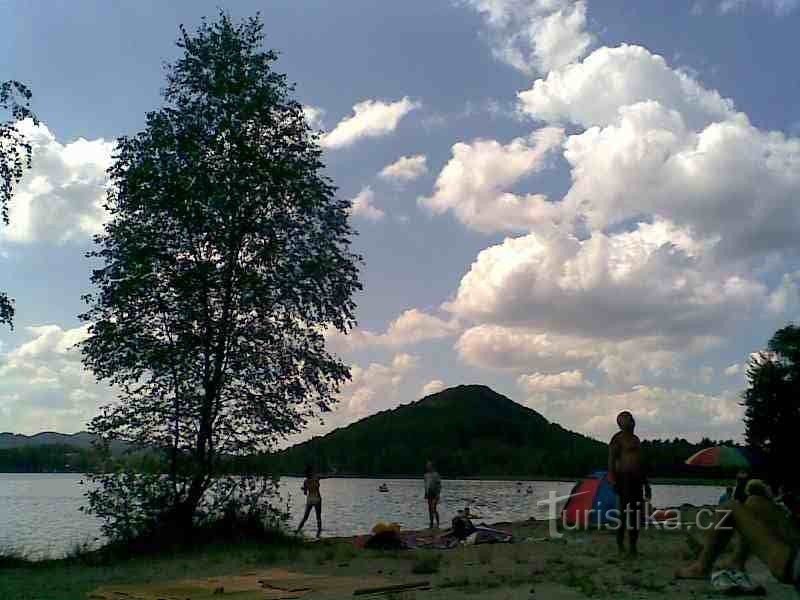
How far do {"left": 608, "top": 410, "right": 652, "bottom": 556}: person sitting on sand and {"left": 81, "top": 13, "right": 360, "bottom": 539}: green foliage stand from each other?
8786 mm

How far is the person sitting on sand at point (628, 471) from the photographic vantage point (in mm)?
13352

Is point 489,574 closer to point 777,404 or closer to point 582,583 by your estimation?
point 582,583

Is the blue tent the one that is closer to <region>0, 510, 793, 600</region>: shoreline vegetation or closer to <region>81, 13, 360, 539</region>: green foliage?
<region>0, 510, 793, 600</region>: shoreline vegetation

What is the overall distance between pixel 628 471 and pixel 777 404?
143 ft

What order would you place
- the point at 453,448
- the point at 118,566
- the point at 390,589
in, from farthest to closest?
1. the point at 453,448
2. the point at 118,566
3. the point at 390,589

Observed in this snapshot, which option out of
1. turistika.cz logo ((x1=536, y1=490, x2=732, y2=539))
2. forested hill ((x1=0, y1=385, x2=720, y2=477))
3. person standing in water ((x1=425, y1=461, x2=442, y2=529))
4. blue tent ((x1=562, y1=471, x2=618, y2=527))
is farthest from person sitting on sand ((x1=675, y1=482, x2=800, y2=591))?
forested hill ((x1=0, y1=385, x2=720, y2=477))

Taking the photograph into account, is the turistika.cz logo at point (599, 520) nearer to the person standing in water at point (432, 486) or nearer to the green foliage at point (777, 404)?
the person standing in water at point (432, 486)

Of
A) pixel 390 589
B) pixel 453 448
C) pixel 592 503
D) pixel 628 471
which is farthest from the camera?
pixel 453 448

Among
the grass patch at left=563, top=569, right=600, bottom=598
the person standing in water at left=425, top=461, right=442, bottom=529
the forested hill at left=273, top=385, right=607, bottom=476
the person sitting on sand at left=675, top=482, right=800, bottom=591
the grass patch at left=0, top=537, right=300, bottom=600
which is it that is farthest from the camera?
the forested hill at left=273, top=385, right=607, bottom=476

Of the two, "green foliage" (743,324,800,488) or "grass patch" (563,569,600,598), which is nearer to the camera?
"grass patch" (563,569,600,598)

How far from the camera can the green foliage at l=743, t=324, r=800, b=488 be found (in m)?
49.4

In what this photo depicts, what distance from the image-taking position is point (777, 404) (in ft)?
171

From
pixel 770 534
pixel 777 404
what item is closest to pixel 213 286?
pixel 770 534

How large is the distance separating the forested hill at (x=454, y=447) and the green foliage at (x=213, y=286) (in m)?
99.7
